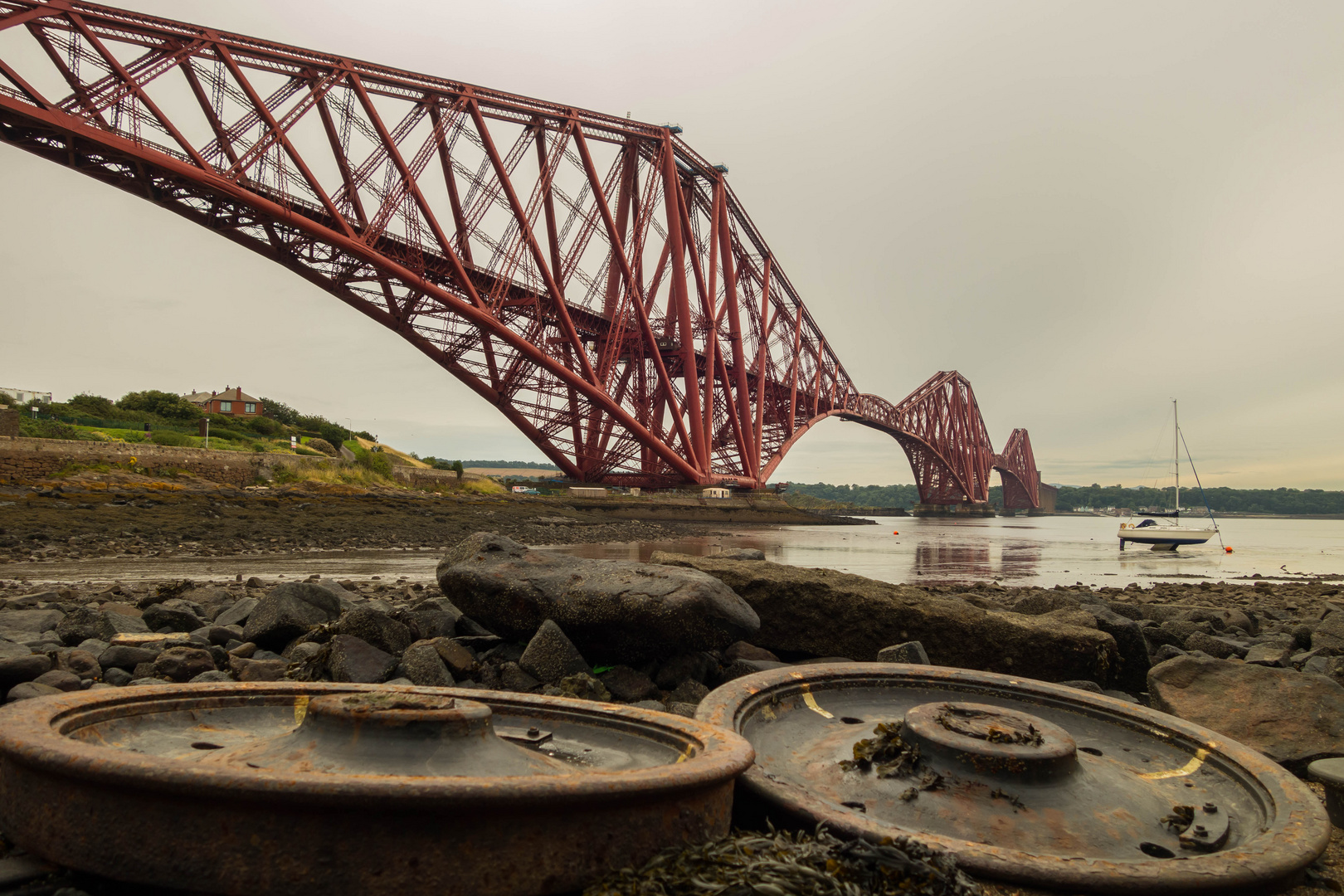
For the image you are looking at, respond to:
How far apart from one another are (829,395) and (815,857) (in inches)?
2334

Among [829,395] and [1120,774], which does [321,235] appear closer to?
[1120,774]

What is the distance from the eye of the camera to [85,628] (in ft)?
15.4

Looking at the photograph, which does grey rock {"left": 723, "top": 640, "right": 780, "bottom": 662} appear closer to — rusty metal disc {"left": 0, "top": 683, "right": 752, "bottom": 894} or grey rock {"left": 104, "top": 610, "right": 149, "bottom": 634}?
rusty metal disc {"left": 0, "top": 683, "right": 752, "bottom": 894}

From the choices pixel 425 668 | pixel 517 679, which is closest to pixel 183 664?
pixel 425 668

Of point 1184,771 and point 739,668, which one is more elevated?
point 1184,771

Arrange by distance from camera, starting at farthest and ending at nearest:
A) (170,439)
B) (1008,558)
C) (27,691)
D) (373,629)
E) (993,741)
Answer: (170,439)
(1008,558)
(373,629)
(27,691)
(993,741)

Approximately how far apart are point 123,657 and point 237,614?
128 cm

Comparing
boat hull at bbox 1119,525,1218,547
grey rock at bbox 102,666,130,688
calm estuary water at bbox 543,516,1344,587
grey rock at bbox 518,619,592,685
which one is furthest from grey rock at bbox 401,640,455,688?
boat hull at bbox 1119,525,1218,547

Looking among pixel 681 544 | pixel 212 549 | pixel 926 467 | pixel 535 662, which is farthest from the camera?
pixel 926 467

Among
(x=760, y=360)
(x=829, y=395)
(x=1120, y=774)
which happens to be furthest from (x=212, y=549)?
(x=829, y=395)

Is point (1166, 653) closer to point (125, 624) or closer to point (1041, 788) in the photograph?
point (1041, 788)

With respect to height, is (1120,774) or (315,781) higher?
(315,781)

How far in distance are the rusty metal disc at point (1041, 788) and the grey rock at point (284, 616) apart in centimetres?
322

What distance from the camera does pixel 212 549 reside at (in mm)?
13383
